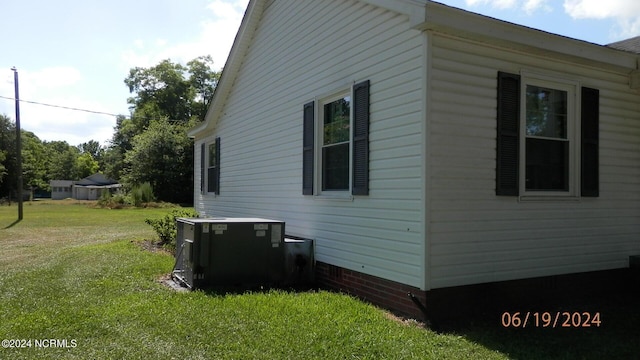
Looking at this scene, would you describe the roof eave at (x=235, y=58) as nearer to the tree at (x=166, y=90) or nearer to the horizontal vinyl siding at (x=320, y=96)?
the horizontal vinyl siding at (x=320, y=96)

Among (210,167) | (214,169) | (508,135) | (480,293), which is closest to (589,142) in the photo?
(508,135)

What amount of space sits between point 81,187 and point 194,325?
7463 cm

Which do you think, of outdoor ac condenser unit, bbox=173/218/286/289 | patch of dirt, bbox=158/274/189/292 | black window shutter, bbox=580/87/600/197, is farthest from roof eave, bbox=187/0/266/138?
black window shutter, bbox=580/87/600/197

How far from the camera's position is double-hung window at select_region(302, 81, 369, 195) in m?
5.84

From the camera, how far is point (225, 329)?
4.38 metres

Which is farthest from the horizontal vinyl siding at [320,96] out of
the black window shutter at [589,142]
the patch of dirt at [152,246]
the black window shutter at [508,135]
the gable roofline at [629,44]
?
the gable roofline at [629,44]

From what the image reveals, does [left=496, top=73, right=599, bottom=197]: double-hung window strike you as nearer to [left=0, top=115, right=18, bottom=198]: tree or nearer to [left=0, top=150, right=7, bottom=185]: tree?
[left=0, top=150, right=7, bottom=185]: tree

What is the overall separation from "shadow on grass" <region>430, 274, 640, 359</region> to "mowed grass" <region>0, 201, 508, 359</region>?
1.24ft

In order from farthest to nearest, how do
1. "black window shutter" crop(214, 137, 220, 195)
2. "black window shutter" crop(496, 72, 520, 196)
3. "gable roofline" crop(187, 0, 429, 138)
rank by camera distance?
"black window shutter" crop(214, 137, 220, 195), "gable roofline" crop(187, 0, 429, 138), "black window shutter" crop(496, 72, 520, 196)

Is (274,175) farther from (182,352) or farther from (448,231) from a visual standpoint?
(182,352)

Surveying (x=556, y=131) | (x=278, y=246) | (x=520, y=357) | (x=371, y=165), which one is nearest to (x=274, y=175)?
(x=278, y=246)

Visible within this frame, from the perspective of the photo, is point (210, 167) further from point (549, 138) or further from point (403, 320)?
point (549, 138)

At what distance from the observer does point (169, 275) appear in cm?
728

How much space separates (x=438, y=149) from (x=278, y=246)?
2862 millimetres
